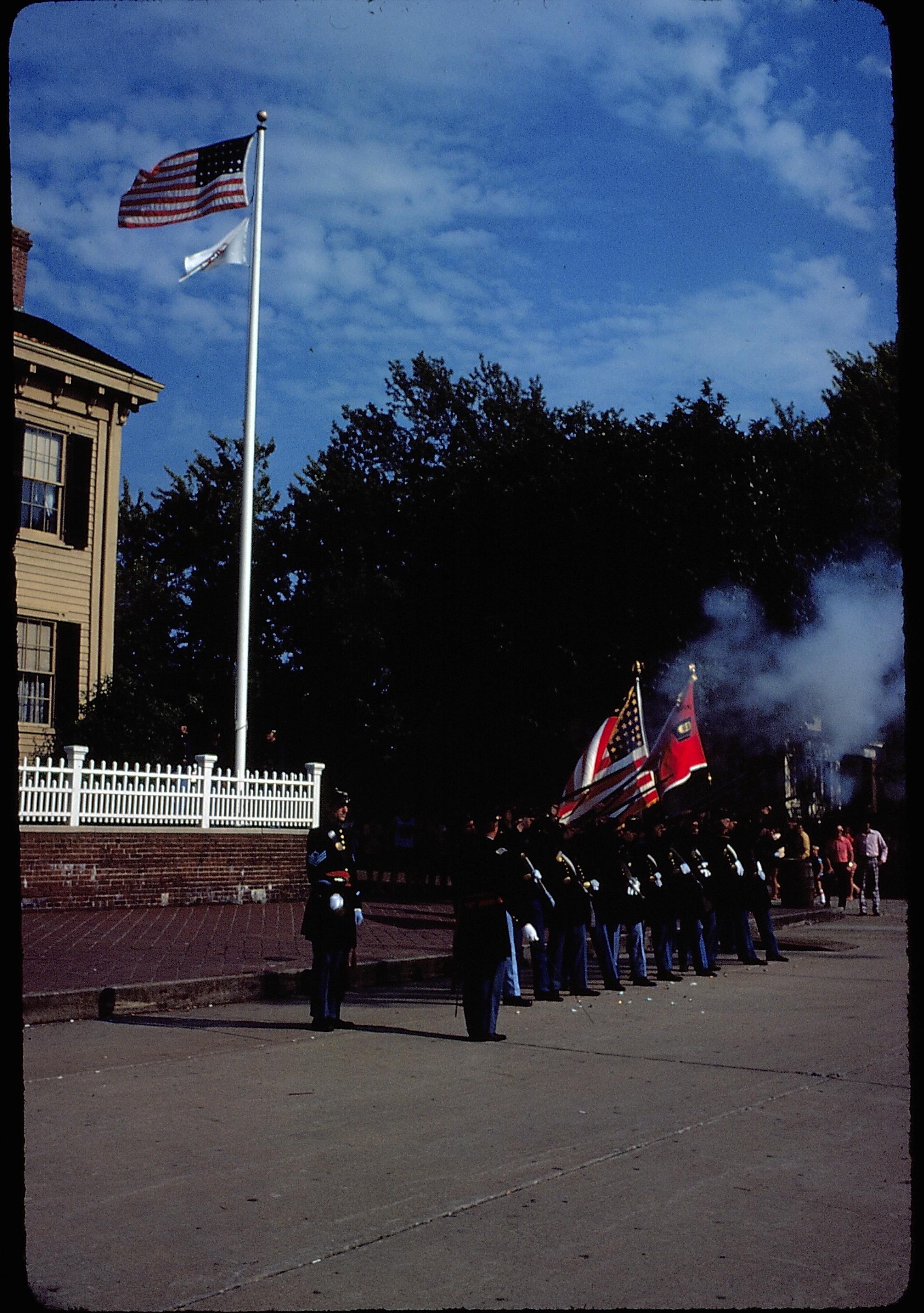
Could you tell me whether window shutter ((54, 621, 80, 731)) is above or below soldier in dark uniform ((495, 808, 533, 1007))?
above

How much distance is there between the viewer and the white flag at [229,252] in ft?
65.6

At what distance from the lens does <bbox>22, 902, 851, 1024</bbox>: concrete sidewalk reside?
10.3 meters

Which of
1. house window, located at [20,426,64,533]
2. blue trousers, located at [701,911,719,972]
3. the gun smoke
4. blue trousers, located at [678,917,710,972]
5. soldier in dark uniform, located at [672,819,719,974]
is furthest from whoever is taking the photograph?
the gun smoke

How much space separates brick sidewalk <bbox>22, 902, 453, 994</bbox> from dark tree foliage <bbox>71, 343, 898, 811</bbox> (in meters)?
3.74

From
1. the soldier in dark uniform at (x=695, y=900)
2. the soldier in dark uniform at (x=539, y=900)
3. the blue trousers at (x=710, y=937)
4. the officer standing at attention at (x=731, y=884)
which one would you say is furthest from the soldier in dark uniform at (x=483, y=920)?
the officer standing at attention at (x=731, y=884)

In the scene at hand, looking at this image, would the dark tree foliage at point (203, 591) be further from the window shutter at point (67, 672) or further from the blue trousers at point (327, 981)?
the blue trousers at point (327, 981)

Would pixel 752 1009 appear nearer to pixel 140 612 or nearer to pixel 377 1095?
A: pixel 377 1095

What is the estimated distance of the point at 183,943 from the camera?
13797 mm

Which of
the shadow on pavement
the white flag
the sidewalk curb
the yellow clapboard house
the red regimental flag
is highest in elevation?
the white flag

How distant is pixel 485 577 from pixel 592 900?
17.2m

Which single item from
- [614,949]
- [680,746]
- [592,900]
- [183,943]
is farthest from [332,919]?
[680,746]

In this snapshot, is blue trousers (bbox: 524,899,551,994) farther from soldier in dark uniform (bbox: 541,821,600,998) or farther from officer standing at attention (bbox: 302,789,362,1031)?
officer standing at attention (bbox: 302,789,362,1031)

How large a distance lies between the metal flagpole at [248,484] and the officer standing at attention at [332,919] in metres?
9.01

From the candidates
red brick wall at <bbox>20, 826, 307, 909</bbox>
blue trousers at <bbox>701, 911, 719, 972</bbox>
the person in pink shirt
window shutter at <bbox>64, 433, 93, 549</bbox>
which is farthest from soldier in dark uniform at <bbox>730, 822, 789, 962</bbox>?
window shutter at <bbox>64, 433, 93, 549</bbox>
